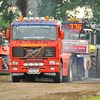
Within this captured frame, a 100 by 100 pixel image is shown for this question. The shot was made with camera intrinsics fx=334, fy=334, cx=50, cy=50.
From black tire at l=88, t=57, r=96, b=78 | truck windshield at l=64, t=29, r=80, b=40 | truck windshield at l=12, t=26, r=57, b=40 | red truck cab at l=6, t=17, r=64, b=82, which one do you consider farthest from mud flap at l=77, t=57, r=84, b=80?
truck windshield at l=12, t=26, r=57, b=40

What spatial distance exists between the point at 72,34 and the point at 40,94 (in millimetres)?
8995

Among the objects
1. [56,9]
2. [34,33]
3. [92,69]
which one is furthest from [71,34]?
[56,9]

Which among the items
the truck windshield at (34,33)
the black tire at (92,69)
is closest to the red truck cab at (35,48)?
the truck windshield at (34,33)

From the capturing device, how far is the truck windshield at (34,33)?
14.1 meters

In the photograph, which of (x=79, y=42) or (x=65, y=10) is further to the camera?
(x=65, y=10)

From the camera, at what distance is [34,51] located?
1413cm

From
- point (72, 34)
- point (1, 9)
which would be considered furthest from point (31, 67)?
Answer: point (1, 9)

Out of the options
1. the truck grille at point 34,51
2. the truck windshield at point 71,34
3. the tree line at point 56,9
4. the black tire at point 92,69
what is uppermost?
the tree line at point 56,9

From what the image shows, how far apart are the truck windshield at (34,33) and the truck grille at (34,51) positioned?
0.42 m

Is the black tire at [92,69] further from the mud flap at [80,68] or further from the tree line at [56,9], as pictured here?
the tree line at [56,9]

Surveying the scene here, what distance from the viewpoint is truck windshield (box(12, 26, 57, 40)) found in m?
14.1

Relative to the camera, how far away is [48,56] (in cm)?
1412

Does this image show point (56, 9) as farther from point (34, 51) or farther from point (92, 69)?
point (34, 51)

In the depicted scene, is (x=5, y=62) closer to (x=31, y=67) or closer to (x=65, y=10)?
(x=31, y=67)
